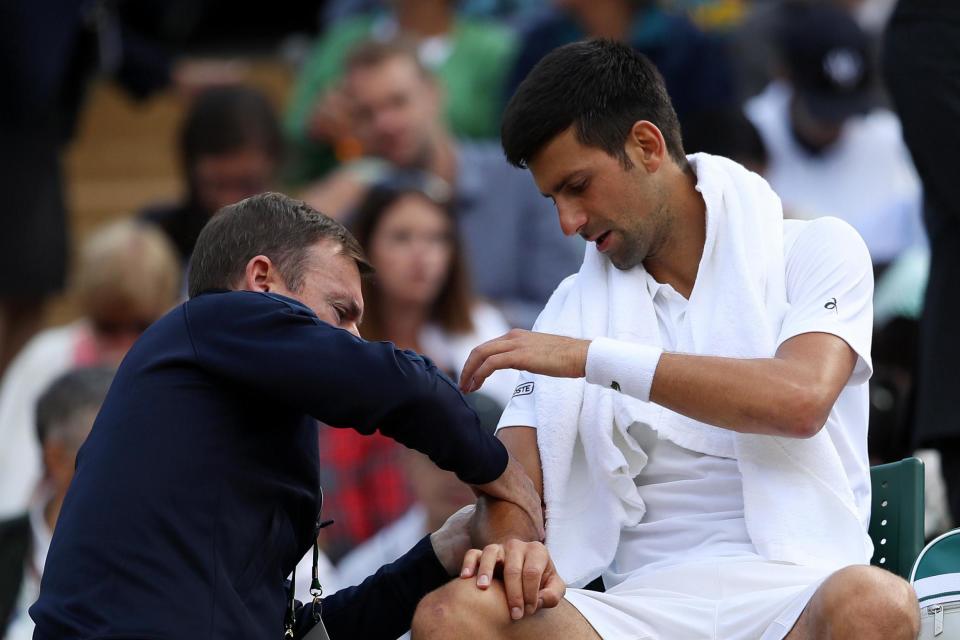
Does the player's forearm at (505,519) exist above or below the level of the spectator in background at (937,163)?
below

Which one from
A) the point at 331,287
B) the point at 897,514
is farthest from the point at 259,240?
the point at 897,514

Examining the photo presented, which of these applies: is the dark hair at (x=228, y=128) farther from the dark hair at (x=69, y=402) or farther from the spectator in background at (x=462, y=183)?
the dark hair at (x=69, y=402)

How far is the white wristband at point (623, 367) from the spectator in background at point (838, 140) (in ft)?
13.8

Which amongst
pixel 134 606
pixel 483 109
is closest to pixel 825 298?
pixel 134 606

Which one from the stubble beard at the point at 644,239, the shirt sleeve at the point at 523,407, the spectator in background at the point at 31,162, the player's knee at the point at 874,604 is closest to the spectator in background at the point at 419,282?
the spectator in background at the point at 31,162

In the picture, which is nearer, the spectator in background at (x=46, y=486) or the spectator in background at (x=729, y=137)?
the spectator in background at (x=46, y=486)

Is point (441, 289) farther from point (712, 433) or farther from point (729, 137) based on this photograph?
point (712, 433)

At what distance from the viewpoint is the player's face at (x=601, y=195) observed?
3262 mm

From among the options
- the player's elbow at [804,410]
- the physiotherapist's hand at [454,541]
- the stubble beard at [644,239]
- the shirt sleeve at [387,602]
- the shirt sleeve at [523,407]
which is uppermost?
the stubble beard at [644,239]

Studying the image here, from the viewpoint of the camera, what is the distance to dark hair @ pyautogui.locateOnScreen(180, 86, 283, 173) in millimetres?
6465

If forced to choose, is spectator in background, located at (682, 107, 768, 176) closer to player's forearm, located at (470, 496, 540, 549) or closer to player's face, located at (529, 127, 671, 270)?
player's face, located at (529, 127, 671, 270)

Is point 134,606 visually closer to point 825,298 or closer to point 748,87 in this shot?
point 825,298

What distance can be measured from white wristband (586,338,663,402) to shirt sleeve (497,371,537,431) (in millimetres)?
337

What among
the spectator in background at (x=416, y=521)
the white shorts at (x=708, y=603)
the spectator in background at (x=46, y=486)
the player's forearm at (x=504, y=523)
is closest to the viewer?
the white shorts at (x=708, y=603)
